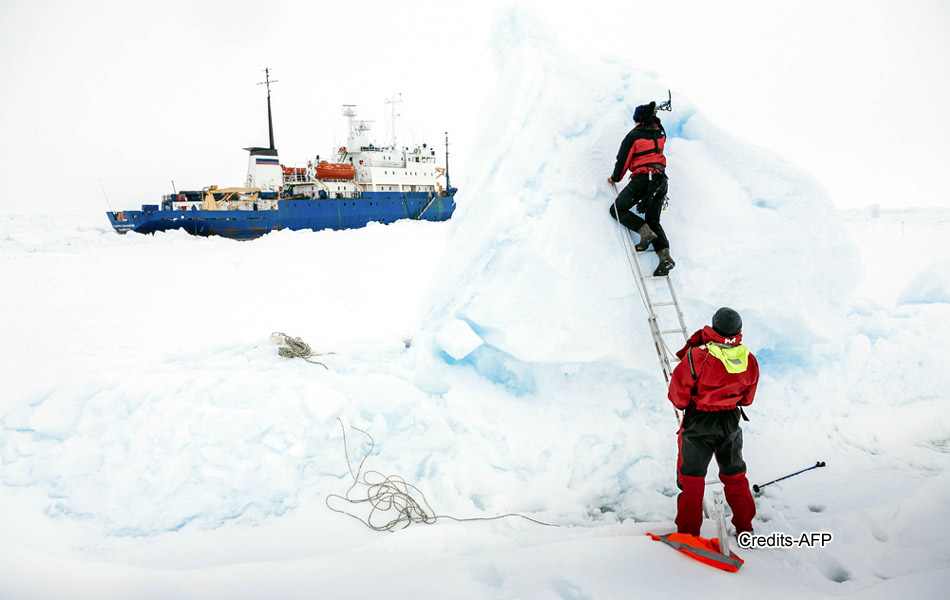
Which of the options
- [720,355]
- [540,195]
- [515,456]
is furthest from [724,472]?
[540,195]

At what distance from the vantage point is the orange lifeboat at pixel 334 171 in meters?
24.5

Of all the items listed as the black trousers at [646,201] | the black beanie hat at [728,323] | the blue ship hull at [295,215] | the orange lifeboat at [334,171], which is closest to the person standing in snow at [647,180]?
Answer: the black trousers at [646,201]

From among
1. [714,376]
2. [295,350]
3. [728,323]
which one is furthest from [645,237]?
[295,350]

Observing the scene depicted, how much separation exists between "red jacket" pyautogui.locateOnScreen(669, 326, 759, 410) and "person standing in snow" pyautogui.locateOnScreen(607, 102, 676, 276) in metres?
1.23

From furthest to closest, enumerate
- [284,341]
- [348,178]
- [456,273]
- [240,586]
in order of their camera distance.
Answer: [348,178] < [284,341] < [456,273] < [240,586]

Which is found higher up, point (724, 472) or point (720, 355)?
point (720, 355)

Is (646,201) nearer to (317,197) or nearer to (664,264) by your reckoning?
(664,264)

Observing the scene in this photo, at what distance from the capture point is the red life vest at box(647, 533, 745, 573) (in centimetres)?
228

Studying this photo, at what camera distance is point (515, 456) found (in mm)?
3434

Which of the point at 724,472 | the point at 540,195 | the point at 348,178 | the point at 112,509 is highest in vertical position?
the point at 348,178

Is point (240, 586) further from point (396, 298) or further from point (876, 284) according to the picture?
point (876, 284)

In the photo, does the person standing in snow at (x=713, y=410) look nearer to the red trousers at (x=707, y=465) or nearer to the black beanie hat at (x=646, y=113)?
the red trousers at (x=707, y=465)

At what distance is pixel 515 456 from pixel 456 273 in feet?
6.27

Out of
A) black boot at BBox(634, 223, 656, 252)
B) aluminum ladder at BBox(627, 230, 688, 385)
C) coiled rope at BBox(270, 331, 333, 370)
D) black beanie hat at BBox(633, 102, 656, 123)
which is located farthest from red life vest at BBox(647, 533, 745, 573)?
coiled rope at BBox(270, 331, 333, 370)
